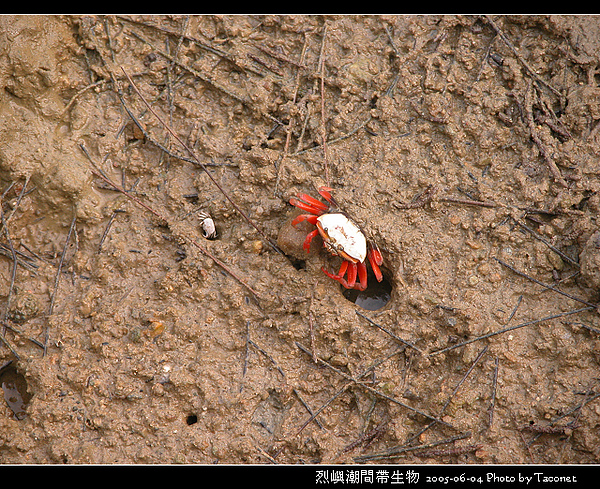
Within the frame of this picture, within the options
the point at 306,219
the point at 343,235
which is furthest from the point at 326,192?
the point at 343,235

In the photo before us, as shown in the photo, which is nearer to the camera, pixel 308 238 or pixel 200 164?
pixel 308 238

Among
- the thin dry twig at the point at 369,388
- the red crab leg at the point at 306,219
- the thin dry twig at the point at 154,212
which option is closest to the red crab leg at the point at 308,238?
the red crab leg at the point at 306,219

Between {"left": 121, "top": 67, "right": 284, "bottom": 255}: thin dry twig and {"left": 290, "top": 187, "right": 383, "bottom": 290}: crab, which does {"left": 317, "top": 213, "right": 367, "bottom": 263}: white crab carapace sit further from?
{"left": 121, "top": 67, "right": 284, "bottom": 255}: thin dry twig

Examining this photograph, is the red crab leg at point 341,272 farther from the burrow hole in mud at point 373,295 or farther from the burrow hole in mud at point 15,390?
the burrow hole in mud at point 15,390

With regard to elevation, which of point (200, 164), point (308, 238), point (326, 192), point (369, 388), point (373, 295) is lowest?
point (369, 388)

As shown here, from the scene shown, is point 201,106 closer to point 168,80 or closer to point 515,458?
point 168,80

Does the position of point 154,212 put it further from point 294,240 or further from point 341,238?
point 341,238

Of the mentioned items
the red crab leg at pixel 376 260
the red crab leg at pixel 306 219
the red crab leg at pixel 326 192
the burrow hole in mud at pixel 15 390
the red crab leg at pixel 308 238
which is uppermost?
the red crab leg at pixel 326 192
